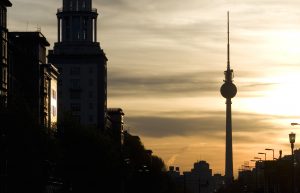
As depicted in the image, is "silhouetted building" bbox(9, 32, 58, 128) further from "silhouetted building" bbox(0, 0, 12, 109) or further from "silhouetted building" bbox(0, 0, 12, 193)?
"silhouetted building" bbox(0, 0, 12, 193)

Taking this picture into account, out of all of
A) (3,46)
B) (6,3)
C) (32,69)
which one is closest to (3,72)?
(3,46)

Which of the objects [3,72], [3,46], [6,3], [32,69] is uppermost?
[6,3]

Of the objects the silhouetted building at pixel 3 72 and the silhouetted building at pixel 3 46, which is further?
the silhouetted building at pixel 3 46

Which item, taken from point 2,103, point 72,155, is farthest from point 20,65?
point 2,103

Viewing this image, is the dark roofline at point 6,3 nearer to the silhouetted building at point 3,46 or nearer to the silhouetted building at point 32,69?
the silhouetted building at point 3,46

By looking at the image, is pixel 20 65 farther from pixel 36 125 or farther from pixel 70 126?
pixel 36 125

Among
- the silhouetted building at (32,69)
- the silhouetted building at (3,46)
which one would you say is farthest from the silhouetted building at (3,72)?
the silhouetted building at (32,69)

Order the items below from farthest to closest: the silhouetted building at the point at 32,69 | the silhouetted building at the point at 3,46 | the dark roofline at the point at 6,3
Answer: the silhouetted building at the point at 32,69, the silhouetted building at the point at 3,46, the dark roofline at the point at 6,3

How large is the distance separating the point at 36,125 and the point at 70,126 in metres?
50.7

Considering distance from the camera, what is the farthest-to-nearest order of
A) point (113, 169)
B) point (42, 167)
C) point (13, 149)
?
point (113, 169)
point (42, 167)
point (13, 149)

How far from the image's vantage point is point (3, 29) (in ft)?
436

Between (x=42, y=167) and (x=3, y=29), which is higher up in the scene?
(x=3, y=29)

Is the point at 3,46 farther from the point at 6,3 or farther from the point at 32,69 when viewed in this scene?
the point at 32,69

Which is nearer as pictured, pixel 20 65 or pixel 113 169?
pixel 20 65
